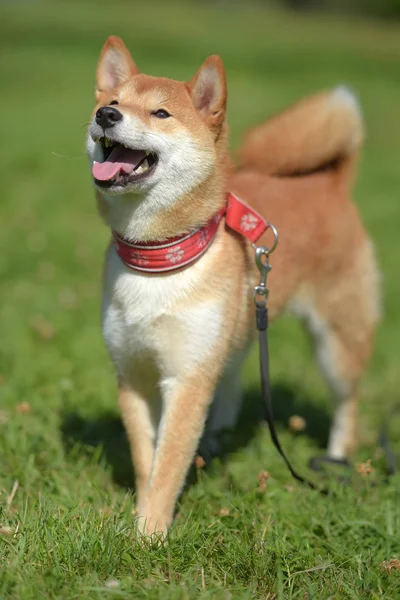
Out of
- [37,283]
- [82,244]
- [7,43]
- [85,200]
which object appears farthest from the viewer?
[7,43]

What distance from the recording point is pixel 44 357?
193 inches

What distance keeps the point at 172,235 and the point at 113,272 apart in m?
0.34

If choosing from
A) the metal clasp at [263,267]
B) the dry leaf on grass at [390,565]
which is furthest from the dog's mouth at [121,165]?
the dry leaf on grass at [390,565]

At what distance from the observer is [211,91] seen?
10.3ft

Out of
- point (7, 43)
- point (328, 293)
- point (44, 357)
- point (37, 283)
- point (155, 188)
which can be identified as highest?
point (155, 188)

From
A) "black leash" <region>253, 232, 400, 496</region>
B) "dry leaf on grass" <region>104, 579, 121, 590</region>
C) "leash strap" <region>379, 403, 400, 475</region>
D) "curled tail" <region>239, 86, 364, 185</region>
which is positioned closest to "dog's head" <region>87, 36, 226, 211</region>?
"black leash" <region>253, 232, 400, 496</region>

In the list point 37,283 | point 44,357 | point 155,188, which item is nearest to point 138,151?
point 155,188

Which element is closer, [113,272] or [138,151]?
[138,151]

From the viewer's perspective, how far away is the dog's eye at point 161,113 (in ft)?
10.1

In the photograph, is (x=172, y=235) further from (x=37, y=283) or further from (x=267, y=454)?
(x=37, y=283)

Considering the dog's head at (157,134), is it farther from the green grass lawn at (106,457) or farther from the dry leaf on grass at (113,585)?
the dry leaf on grass at (113,585)

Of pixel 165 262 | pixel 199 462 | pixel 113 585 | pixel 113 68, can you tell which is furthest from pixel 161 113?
pixel 113 585

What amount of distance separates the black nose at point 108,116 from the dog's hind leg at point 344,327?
1.72 m

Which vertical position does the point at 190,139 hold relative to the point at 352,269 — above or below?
above
